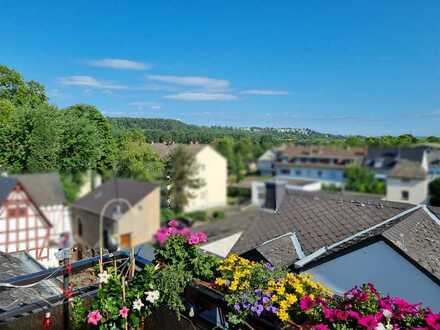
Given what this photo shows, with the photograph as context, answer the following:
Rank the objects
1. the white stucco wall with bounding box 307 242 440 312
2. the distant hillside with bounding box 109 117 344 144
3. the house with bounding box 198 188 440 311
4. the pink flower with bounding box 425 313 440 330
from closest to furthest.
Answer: the pink flower with bounding box 425 313 440 330, the distant hillside with bounding box 109 117 344 144, the house with bounding box 198 188 440 311, the white stucco wall with bounding box 307 242 440 312

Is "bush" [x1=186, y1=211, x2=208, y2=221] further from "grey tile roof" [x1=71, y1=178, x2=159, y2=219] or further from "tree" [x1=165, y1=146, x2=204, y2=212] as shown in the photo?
"grey tile roof" [x1=71, y1=178, x2=159, y2=219]

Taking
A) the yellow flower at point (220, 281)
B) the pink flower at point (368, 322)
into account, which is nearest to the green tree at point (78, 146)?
the yellow flower at point (220, 281)

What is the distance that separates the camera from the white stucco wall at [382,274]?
166 inches

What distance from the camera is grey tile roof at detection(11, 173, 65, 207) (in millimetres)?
1271

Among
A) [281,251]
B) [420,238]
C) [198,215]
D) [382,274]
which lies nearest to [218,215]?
[198,215]

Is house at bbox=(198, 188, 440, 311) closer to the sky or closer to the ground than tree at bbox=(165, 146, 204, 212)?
closer to the ground

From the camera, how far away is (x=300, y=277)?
1.88 m

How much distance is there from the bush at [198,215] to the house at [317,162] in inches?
14.3

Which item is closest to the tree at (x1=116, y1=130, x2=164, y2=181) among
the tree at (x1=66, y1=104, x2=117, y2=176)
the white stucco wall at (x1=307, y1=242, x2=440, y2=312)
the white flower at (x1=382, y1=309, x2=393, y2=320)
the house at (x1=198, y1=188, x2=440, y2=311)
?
the tree at (x1=66, y1=104, x2=117, y2=176)

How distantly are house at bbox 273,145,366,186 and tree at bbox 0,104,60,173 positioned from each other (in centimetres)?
99

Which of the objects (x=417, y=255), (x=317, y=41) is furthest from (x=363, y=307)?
(x=417, y=255)

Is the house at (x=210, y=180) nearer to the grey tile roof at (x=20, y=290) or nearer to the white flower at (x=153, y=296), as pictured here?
the white flower at (x=153, y=296)

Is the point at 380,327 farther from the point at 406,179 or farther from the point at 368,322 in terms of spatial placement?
the point at 406,179

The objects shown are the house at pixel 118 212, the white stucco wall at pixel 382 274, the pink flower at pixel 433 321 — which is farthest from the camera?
the white stucco wall at pixel 382 274
